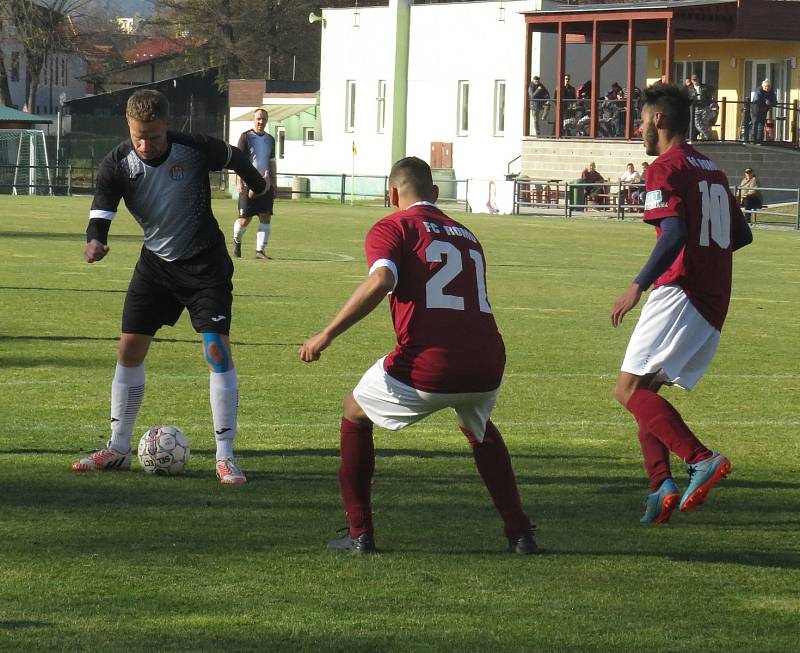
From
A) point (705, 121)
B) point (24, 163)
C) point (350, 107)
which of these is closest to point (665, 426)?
point (705, 121)

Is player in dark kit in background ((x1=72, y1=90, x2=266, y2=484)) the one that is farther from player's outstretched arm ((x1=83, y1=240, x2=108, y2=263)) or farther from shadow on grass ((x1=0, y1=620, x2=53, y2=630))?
shadow on grass ((x1=0, y1=620, x2=53, y2=630))

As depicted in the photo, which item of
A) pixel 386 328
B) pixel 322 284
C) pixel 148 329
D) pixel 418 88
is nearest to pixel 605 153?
pixel 418 88

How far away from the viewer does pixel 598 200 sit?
143 feet

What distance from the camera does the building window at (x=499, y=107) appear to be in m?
56.3

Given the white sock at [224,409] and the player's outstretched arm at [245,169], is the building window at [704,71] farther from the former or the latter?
the white sock at [224,409]

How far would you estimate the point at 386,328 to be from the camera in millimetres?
15180

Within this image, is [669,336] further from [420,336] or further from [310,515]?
[310,515]

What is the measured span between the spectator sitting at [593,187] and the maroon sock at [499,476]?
37014 mm

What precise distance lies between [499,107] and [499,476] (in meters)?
51.3

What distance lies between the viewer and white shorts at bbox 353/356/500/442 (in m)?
5.97

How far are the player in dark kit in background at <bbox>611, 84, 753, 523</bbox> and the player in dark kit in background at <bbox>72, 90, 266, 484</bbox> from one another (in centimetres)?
197

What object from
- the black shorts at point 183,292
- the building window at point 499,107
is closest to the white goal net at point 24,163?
the building window at point 499,107

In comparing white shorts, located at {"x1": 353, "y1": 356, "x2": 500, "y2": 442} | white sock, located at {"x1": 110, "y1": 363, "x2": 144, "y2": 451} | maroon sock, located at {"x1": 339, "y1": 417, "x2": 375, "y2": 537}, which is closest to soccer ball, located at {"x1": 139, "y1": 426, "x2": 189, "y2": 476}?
white sock, located at {"x1": 110, "y1": 363, "x2": 144, "y2": 451}

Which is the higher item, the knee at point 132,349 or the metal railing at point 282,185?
the metal railing at point 282,185
